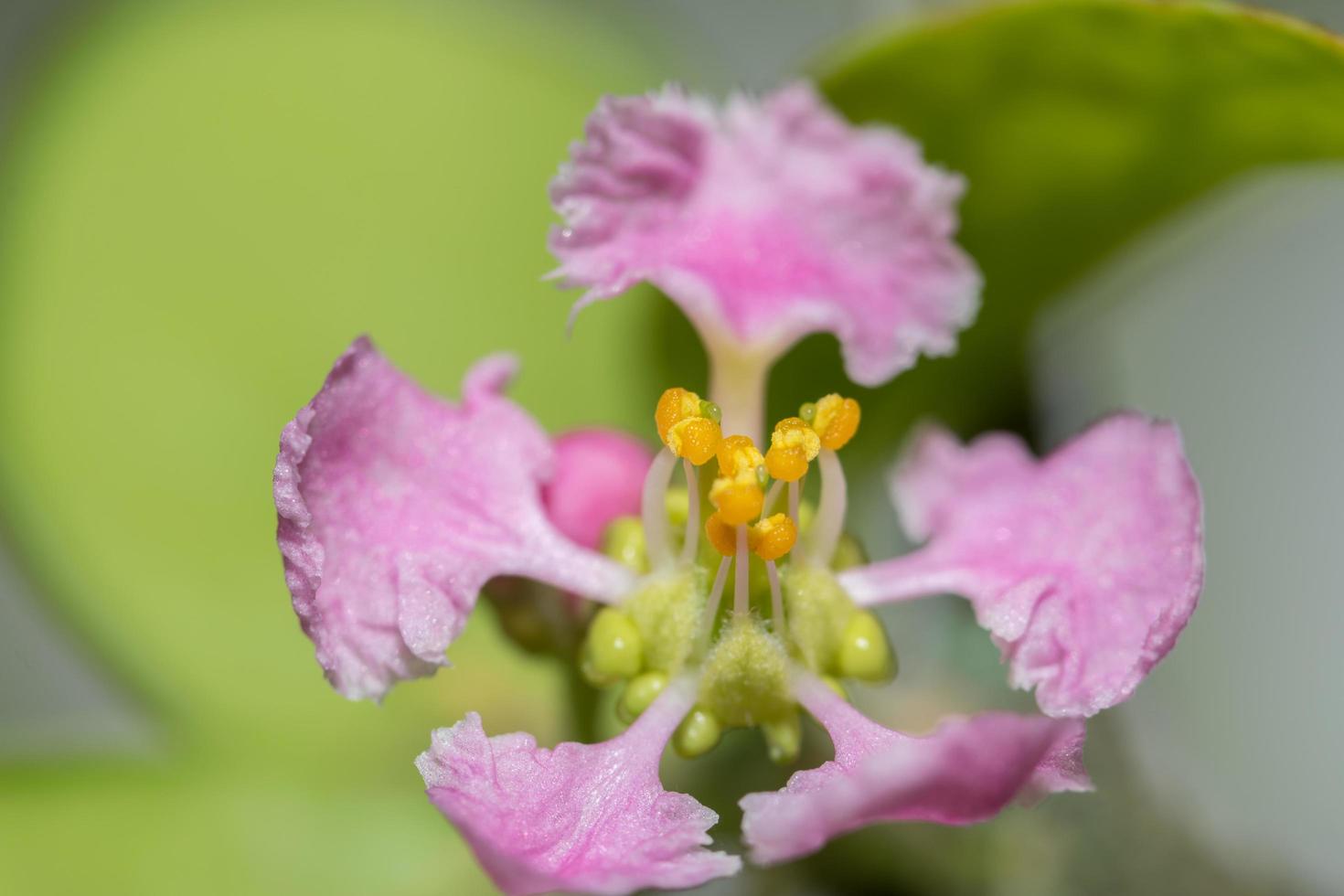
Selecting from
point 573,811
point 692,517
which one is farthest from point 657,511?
point 573,811

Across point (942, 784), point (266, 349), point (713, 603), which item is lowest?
point (942, 784)

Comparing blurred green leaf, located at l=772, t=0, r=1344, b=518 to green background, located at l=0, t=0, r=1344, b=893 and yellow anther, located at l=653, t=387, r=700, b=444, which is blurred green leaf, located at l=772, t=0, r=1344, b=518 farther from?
yellow anther, located at l=653, t=387, r=700, b=444

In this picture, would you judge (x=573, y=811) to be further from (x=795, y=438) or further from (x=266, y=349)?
(x=266, y=349)

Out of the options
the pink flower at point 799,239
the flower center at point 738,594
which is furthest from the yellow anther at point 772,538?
the pink flower at point 799,239

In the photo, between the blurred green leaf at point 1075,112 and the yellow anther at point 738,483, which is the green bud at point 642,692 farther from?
the blurred green leaf at point 1075,112

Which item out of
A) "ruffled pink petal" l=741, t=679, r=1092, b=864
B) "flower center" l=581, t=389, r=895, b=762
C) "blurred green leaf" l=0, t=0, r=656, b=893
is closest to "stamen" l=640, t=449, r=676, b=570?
"flower center" l=581, t=389, r=895, b=762

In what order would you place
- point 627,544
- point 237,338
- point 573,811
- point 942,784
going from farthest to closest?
point 237,338
point 627,544
point 573,811
point 942,784
